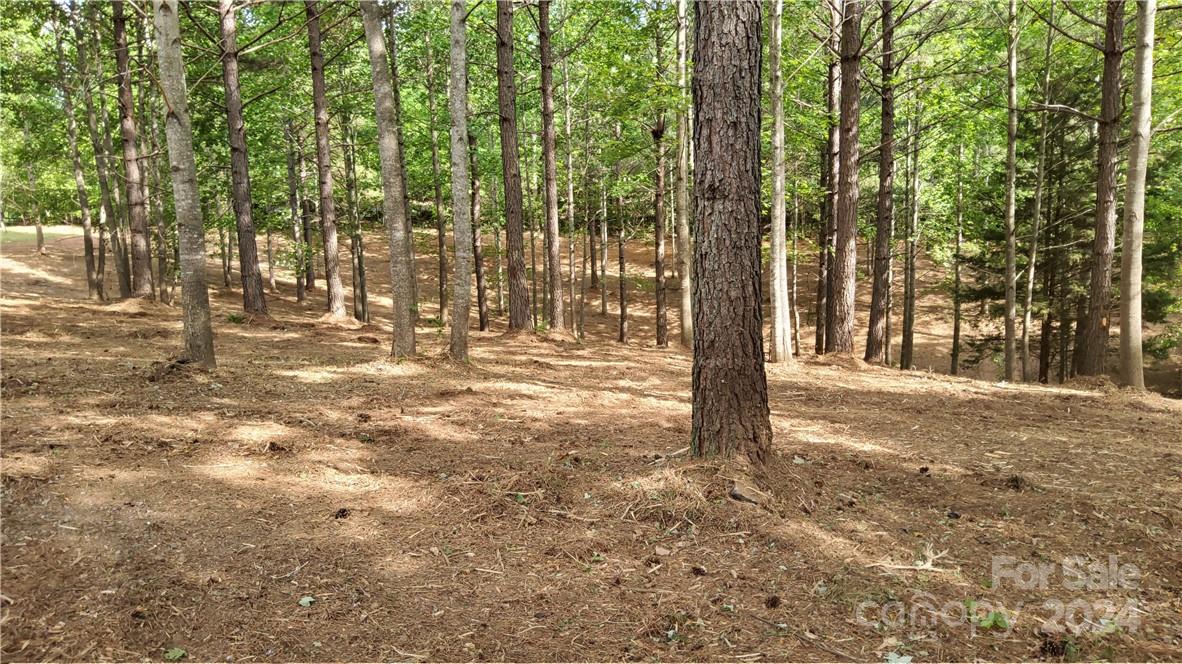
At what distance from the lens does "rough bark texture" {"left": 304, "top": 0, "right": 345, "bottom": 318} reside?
15.0 m

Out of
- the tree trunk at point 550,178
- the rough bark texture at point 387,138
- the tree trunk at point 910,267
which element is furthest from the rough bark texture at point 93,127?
the tree trunk at point 910,267

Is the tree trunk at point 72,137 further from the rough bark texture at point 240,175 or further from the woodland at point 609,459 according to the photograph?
the rough bark texture at point 240,175

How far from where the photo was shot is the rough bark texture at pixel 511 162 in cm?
1310

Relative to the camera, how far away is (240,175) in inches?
614

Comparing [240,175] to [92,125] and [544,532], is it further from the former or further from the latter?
[544,532]

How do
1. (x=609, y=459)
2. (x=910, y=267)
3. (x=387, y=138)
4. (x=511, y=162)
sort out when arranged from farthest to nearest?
(x=910, y=267), (x=511, y=162), (x=387, y=138), (x=609, y=459)

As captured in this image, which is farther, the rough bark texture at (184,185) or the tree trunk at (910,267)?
the tree trunk at (910,267)

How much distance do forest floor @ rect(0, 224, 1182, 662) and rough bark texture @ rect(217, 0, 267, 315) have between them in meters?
A: 9.01

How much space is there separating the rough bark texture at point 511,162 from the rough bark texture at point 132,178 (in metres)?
8.97

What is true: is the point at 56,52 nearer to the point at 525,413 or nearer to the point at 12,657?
the point at 525,413

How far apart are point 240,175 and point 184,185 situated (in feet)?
31.1

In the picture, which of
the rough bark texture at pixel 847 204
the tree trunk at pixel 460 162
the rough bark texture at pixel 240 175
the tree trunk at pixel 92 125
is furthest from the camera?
the tree trunk at pixel 92 125

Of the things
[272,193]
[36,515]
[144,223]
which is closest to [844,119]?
[36,515]

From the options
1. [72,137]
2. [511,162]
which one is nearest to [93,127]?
[72,137]
